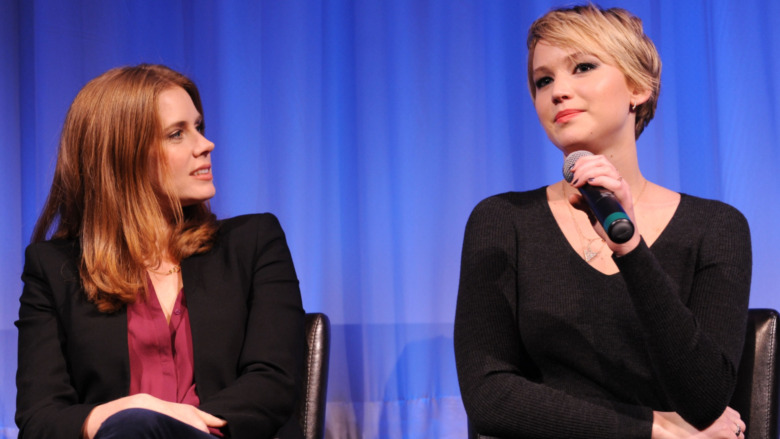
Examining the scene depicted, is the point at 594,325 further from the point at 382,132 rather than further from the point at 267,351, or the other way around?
the point at 382,132

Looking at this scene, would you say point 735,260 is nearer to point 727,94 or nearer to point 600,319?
point 600,319

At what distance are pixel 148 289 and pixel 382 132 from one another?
1.02m

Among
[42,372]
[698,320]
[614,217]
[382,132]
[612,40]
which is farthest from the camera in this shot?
[382,132]

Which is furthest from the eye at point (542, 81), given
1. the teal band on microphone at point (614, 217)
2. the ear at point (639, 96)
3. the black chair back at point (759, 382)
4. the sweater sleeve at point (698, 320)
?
the black chair back at point (759, 382)

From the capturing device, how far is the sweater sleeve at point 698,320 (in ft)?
4.52

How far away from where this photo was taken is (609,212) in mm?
1233

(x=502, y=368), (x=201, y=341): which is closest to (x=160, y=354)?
(x=201, y=341)

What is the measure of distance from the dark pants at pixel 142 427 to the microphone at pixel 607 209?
80 cm

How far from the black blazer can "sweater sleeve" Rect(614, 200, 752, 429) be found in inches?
30.9

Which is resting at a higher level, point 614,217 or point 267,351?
point 614,217

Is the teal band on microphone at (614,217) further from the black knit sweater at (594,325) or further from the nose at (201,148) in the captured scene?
the nose at (201,148)

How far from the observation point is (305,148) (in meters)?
2.64

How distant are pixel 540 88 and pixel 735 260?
523mm

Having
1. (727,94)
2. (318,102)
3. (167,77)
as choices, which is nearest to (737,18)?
(727,94)
